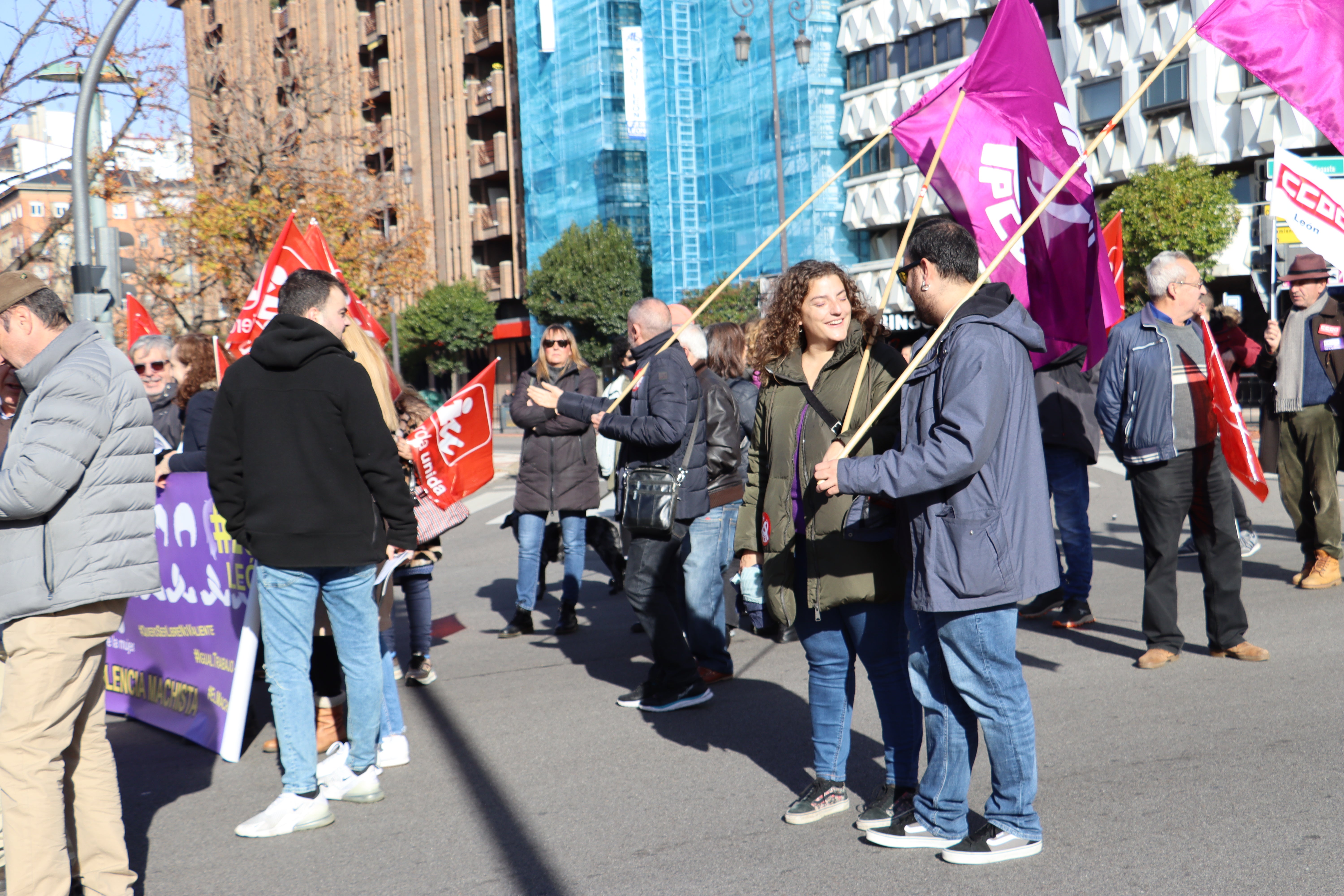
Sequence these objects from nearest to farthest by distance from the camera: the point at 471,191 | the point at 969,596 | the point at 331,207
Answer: the point at 969,596 → the point at 331,207 → the point at 471,191

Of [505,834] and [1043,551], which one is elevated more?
[1043,551]

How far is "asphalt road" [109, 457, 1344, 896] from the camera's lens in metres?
3.56

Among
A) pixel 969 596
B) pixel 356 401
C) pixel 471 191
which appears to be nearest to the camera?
pixel 969 596

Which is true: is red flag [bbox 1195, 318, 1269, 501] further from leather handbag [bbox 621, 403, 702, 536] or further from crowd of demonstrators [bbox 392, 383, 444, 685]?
crowd of demonstrators [bbox 392, 383, 444, 685]

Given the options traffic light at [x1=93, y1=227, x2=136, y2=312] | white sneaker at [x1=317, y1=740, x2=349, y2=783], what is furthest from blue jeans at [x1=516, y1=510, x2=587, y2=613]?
traffic light at [x1=93, y1=227, x2=136, y2=312]

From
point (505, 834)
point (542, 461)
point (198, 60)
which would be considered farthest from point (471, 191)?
point (505, 834)

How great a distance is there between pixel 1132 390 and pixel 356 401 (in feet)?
12.6

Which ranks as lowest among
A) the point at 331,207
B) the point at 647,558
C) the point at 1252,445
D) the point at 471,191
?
the point at 647,558

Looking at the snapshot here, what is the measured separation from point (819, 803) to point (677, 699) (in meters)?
1.55

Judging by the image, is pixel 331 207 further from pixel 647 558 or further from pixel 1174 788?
pixel 1174 788

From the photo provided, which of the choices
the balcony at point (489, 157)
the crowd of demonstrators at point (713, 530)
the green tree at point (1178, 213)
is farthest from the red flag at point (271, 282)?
the balcony at point (489, 157)

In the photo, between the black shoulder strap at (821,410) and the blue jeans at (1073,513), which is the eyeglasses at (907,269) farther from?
the blue jeans at (1073,513)

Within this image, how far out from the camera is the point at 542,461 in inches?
284

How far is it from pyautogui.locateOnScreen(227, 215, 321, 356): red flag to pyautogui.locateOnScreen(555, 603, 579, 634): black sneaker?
2476mm
